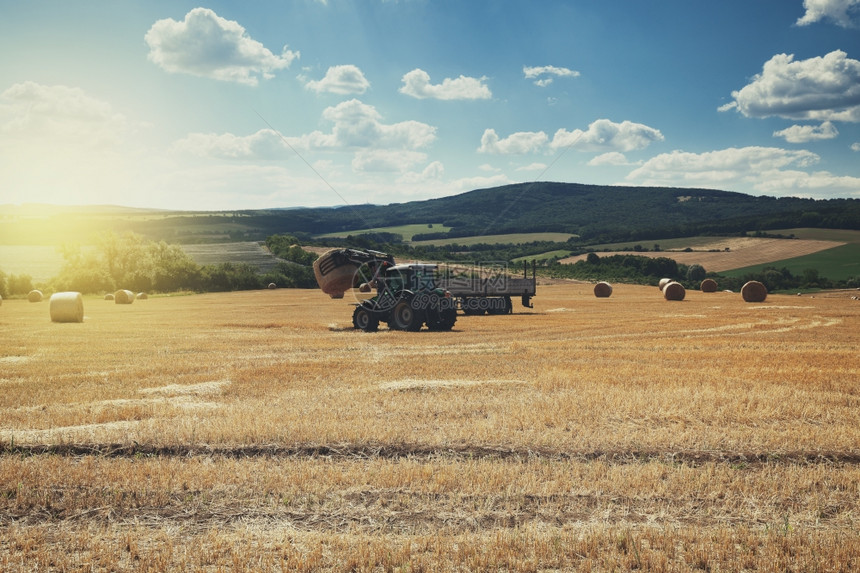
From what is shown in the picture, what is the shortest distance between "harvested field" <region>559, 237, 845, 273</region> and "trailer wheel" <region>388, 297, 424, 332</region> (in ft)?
223

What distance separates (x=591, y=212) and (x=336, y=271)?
145 meters

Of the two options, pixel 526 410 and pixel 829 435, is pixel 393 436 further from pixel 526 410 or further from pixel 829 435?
pixel 829 435

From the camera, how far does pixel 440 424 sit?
1009 cm

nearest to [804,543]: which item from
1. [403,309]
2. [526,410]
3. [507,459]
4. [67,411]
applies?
[507,459]

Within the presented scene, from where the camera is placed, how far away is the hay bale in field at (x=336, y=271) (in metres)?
27.2

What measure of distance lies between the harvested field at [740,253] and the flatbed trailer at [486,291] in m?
55.4

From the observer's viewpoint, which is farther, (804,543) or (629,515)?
(629,515)

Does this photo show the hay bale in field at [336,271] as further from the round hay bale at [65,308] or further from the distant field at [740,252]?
the distant field at [740,252]

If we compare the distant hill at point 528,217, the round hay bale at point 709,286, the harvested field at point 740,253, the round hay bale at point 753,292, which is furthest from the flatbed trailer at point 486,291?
the distant hill at point 528,217

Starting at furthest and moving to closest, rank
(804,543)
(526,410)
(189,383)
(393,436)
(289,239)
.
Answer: (289,239), (189,383), (526,410), (393,436), (804,543)

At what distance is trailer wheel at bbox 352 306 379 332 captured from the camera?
26266mm

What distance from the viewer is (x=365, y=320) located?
26594mm

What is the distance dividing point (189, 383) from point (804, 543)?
40.1 ft

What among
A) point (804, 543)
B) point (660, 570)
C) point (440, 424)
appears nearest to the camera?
point (660, 570)
